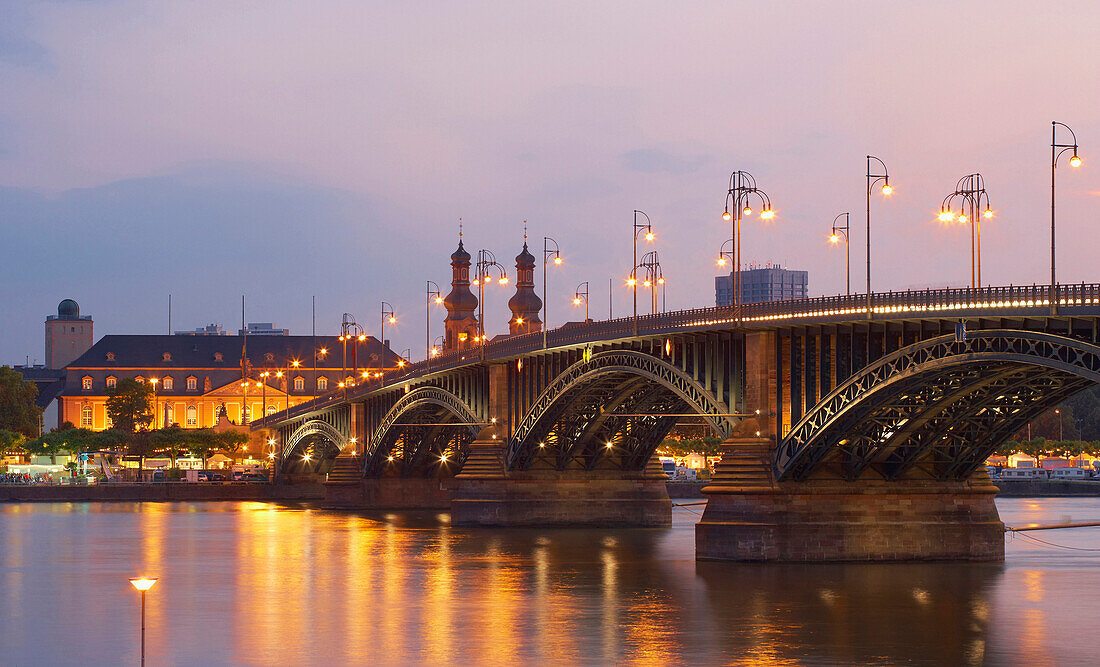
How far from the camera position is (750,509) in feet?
246

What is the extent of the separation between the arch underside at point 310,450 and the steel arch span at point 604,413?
56.6m

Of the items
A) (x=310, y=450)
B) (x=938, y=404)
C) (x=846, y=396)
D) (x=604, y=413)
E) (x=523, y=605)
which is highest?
(x=846, y=396)

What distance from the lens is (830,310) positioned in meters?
71.7

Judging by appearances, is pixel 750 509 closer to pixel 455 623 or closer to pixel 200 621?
pixel 455 623

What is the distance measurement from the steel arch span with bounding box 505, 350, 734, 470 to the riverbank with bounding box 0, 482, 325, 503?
73543 millimetres

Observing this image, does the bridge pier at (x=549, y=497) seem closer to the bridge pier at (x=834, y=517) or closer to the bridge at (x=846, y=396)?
the bridge at (x=846, y=396)

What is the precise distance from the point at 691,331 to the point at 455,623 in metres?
30.4

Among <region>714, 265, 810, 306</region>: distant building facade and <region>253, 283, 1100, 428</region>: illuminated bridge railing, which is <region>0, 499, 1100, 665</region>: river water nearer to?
<region>253, 283, 1100, 428</region>: illuminated bridge railing

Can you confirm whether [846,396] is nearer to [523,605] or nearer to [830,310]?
[830,310]

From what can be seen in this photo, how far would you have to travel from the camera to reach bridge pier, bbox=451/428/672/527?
111 m

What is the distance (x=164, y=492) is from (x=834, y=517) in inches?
4495

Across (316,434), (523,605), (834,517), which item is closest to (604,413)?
(834,517)

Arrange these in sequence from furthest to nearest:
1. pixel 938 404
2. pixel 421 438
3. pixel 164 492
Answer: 1. pixel 164 492
2. pixel 421 438
3. pixel 938 404

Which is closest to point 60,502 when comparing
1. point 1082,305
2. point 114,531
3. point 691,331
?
point 114,531
